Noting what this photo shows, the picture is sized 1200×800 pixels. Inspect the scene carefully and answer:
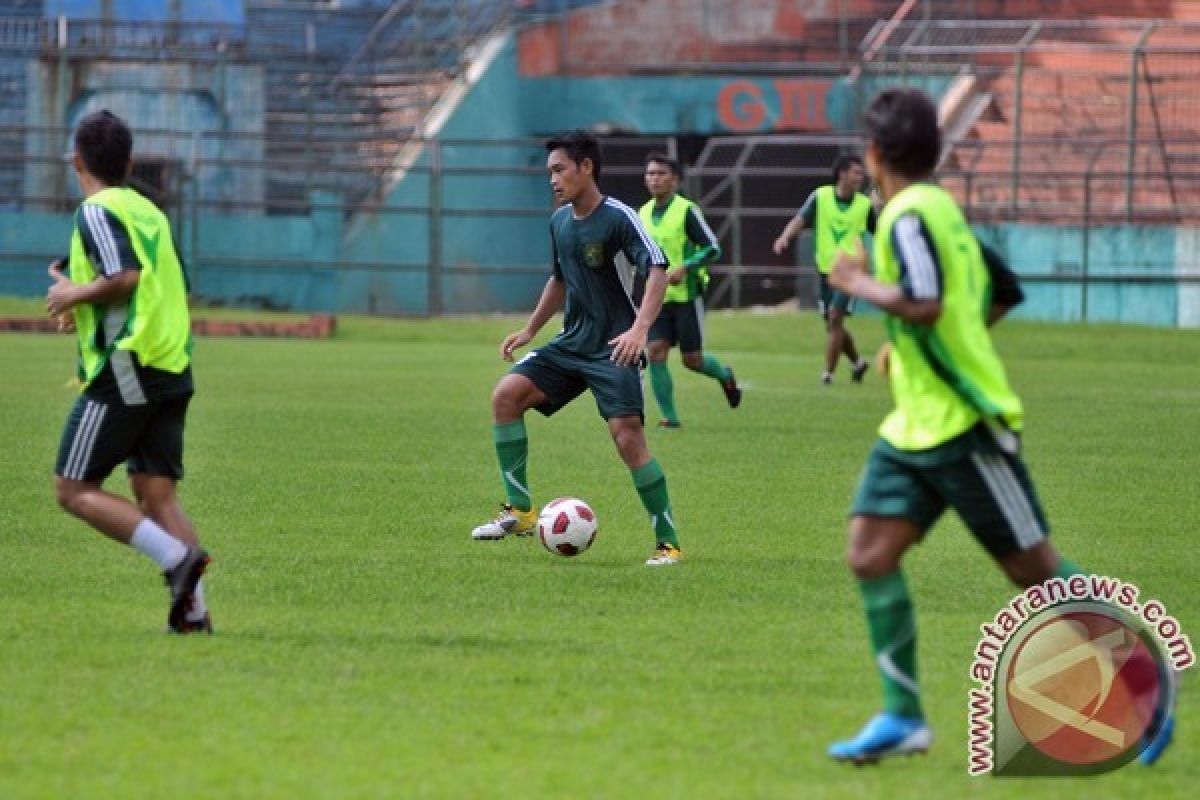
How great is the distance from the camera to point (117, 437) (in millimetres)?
7832

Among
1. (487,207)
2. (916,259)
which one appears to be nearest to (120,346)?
(916,259)

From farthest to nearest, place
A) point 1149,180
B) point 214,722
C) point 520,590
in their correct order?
point 1149,180
point 520,590
point 214,722

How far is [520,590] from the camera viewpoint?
924 centimetres

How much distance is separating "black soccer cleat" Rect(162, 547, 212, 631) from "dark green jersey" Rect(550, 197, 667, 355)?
3029 mm

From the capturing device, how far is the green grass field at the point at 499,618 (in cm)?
604

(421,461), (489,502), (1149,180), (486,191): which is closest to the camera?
(489,502)

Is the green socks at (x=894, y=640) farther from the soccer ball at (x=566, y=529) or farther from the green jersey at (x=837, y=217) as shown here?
the green jersey at (x=837, y=217)

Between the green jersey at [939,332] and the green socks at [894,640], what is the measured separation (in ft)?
1.34

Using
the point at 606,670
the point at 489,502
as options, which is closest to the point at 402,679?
the point at 606,670

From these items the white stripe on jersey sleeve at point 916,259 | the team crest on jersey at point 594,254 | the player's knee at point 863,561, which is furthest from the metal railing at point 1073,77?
the player's knee at point 863,561

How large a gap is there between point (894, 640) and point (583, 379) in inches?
181

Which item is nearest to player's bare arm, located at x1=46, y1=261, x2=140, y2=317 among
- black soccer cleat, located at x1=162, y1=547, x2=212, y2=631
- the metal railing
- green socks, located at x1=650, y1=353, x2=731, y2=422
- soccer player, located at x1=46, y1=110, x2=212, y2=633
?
soccer player, located at x1=46, y1=110, x2=212, y2=633

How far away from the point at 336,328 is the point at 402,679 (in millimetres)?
24104

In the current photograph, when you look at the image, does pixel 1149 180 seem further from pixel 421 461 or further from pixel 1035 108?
pixel 421 461
